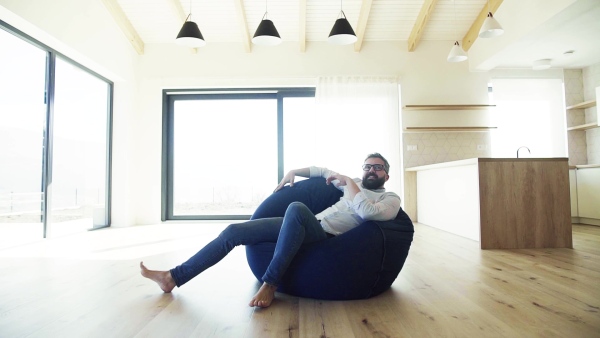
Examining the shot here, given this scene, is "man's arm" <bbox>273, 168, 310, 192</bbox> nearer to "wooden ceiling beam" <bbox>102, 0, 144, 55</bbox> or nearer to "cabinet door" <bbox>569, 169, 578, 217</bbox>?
"wooden ceiling beam" <bbox>102, 0, 144, 55</bbox>

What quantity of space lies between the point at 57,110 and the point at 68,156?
0.61 m

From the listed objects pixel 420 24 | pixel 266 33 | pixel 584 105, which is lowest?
pixel 584 105

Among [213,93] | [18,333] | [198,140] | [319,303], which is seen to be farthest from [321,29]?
[18,333]

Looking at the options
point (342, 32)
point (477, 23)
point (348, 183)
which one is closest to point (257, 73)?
point (342, 32)

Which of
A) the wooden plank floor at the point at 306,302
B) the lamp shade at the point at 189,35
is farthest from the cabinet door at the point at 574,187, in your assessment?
the lamp shade at the point at 189,35

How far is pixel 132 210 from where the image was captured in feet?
19.5

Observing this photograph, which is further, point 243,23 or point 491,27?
point 243,23

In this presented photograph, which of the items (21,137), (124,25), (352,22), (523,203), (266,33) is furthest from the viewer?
(352,22)

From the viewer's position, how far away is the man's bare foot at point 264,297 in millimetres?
1814

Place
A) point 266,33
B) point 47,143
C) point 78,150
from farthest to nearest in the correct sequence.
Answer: point 78,150 < point 47,143 < point 266,33

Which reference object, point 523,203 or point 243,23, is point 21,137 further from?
Answer: point 523,203

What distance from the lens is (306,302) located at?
1928mm

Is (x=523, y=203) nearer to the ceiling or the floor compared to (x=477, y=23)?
nearer to the floor

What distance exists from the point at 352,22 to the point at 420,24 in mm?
1061
